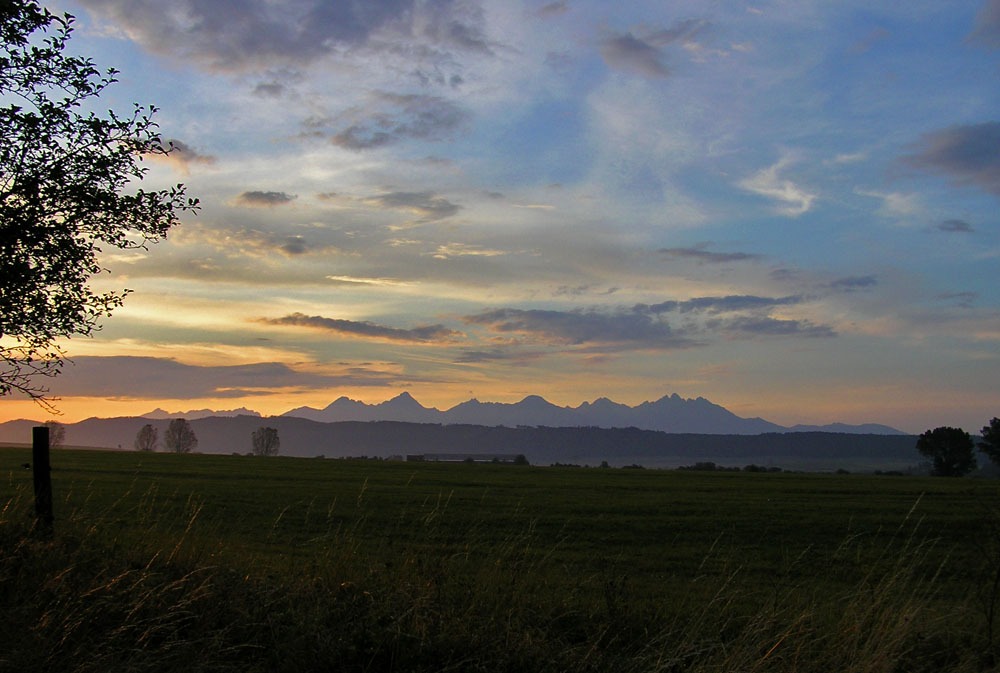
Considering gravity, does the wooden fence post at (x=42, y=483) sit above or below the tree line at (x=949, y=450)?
above

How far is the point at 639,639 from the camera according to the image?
10.5 metres

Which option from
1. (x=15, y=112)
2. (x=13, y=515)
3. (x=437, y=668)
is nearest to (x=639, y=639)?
(x=437, y=668)

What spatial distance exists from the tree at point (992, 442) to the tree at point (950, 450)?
5940 mm

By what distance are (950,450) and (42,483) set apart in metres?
162

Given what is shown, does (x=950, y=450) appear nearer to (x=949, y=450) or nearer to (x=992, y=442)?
(x=949, y=450)

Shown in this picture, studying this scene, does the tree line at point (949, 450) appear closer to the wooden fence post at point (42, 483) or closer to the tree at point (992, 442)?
the tree at point (992, 442)

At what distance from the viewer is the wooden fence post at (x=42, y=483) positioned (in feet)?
36.6

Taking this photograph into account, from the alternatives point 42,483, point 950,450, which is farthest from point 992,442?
point 42,483

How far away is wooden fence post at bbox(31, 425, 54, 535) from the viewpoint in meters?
11.2

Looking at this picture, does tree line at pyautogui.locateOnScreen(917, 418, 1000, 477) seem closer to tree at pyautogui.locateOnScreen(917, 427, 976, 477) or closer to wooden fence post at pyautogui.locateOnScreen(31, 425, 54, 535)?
tree at pyautogui.locateOnScreen(917, 427, 976, 477)

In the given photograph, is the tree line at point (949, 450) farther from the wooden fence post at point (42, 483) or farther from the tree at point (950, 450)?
the wooden fence post at point (42, 483)

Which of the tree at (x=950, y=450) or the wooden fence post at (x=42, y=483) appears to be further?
the tree at (x=950, y=450)

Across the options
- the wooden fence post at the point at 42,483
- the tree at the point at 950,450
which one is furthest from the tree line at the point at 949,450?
the wooden fence post at the point at 42,483

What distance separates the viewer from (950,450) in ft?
474
